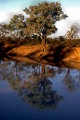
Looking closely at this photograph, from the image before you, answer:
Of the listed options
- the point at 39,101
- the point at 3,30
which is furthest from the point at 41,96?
the point at 3,30

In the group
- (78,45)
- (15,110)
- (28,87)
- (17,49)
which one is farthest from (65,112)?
(17,49)

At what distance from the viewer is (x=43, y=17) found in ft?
178

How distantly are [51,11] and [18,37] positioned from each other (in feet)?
45.7

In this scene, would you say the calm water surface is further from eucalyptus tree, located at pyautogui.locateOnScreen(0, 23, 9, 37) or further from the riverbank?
eucalyptus tree, located at pyautogui.locateOnScreen(0, 23, 9, 37)

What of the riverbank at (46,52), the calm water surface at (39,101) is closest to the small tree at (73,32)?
the riverbank at (46,52)

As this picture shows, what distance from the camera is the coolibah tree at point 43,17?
53978 millimetres

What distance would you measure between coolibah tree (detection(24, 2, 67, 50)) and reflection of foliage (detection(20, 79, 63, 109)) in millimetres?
32926

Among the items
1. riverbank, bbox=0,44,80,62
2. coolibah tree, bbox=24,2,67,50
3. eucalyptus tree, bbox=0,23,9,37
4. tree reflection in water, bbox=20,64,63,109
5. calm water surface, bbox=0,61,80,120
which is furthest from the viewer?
eucalyptus tree, bbox=0,23,9,37

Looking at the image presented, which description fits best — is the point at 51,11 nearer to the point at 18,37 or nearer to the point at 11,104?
the point at 18,37

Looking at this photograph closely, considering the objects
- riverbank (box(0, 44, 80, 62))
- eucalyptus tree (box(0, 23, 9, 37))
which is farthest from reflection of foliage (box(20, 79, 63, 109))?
eucalyptus tree (box(0, 23, 9, 37))

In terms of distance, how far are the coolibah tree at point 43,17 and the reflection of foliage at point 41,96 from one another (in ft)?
108

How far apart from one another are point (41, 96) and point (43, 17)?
37950mm

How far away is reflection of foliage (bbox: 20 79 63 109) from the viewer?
15570 millimetres

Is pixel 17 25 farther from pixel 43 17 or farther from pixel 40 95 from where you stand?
pixel 40 95
